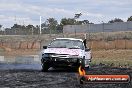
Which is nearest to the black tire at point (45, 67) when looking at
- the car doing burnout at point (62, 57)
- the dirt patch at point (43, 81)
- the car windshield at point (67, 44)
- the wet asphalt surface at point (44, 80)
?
the car doing burnout at point (62, 57)

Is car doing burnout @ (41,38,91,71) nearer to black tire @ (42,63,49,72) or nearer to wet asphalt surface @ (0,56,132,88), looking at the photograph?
black tire @ (42,63,49,72)

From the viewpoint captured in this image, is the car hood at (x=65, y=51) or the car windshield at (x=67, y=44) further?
the car windshield at (x=67, y=44)

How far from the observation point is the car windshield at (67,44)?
774 inches

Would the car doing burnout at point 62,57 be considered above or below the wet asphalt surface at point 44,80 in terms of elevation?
above

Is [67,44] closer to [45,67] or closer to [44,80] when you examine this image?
[45,67]

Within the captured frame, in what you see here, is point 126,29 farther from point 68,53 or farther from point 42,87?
point 42,87

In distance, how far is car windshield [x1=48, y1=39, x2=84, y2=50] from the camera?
19.7 meters

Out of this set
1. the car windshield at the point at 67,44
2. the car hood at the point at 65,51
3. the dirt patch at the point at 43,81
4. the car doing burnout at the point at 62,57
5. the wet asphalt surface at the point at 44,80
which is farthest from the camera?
the car windshield at the point at 67,44

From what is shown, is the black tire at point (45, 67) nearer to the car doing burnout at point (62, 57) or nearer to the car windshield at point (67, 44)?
the car doing burnout at point (62, 57)

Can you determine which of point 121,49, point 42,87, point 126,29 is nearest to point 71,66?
point 42,87

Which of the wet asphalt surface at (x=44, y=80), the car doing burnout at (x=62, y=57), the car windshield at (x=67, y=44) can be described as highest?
the car windshield at (x=67, y=44)

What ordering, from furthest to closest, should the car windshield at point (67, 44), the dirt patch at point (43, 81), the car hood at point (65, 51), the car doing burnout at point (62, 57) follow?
the car windshield at point (67, 44) < the car hood at point (65, 51) < the car doing burnout at point (62, 57) < the dirt patch at point (43, 81)

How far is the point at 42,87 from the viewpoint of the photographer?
11836 millimetres

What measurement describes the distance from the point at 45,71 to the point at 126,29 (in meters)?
61.0
